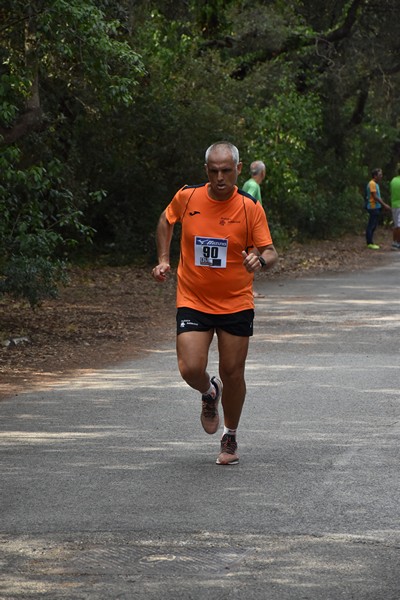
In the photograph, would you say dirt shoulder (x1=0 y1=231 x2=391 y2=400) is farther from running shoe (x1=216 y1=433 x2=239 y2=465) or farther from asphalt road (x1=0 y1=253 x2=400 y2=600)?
running shoe (x1=216 y1=433 x2=239 y2=465)

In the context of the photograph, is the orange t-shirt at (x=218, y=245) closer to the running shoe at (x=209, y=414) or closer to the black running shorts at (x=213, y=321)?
the black running shorts at (x=213, y=321)

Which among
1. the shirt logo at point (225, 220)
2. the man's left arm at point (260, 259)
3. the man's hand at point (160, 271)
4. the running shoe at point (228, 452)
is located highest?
the shirt logo at point (225, 220)

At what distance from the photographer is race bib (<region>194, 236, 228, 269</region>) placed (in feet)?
24.2

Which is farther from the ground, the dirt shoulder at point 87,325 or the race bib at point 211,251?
the race bib at point 211,251

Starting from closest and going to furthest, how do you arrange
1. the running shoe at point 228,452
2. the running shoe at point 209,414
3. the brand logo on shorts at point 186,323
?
1. the brand logo on shorts at point 186,323
2. the running shoe at point 228,452
3. the running shoe at point 209,414

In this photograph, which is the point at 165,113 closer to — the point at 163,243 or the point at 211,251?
the point at 163,243

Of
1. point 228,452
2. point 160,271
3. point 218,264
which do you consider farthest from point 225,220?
point 228,452

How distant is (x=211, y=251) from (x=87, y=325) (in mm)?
8192

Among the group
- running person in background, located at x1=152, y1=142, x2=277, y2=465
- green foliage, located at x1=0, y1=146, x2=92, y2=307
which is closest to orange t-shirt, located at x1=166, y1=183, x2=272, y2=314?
running person in background, located at x1=152, y1=142, x2=277, y2=465

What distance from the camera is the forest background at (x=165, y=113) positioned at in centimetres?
1412

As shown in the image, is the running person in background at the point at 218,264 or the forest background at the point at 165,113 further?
the forest background at the point at 165,113

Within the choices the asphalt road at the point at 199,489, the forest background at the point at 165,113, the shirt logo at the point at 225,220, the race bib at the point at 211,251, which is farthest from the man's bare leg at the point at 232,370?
the forest background at the point at 165,113

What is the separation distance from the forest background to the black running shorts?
18.9 feet

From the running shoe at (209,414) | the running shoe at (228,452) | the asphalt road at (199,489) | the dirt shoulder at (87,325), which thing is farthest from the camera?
the dirt shoulder at (87,325)
